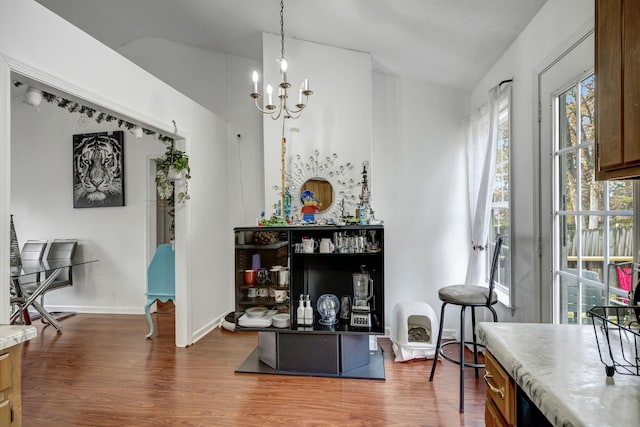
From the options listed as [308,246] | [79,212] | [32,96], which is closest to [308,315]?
[308,246]

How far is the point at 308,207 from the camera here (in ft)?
10.5

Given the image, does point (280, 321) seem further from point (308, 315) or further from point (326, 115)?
point (326, 115)

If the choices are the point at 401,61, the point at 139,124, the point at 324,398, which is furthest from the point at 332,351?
the point at 401,61

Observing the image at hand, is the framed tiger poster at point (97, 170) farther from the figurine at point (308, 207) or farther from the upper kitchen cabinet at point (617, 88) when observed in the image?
the upper kitchen cabinet at point (617, 88)

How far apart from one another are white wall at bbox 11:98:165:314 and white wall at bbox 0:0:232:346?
156 mm

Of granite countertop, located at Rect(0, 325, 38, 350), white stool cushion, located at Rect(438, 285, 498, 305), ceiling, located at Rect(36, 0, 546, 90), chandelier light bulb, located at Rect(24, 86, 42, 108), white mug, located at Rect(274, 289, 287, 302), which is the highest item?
ceiling, located at Rect(36, 0, 546, 90)

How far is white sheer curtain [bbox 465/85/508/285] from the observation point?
2850mm

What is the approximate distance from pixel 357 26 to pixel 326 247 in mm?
1900

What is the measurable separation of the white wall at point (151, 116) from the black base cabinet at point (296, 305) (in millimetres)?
967

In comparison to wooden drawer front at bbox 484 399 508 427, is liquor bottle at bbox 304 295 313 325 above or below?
Answer: below

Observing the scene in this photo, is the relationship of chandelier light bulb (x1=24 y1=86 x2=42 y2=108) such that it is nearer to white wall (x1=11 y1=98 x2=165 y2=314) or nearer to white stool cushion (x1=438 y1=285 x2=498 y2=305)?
white wall (x1=11 y1=98 x2=165 y2=314)

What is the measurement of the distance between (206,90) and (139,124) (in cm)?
179

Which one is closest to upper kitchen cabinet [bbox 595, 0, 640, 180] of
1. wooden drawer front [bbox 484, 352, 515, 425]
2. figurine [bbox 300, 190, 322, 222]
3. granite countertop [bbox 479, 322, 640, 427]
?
granite countertop [bbox 479, 322, 640, 427]

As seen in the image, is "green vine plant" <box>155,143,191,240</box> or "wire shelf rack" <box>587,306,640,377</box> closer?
"wire shelf rack" <box>587,306,640,377</box>
